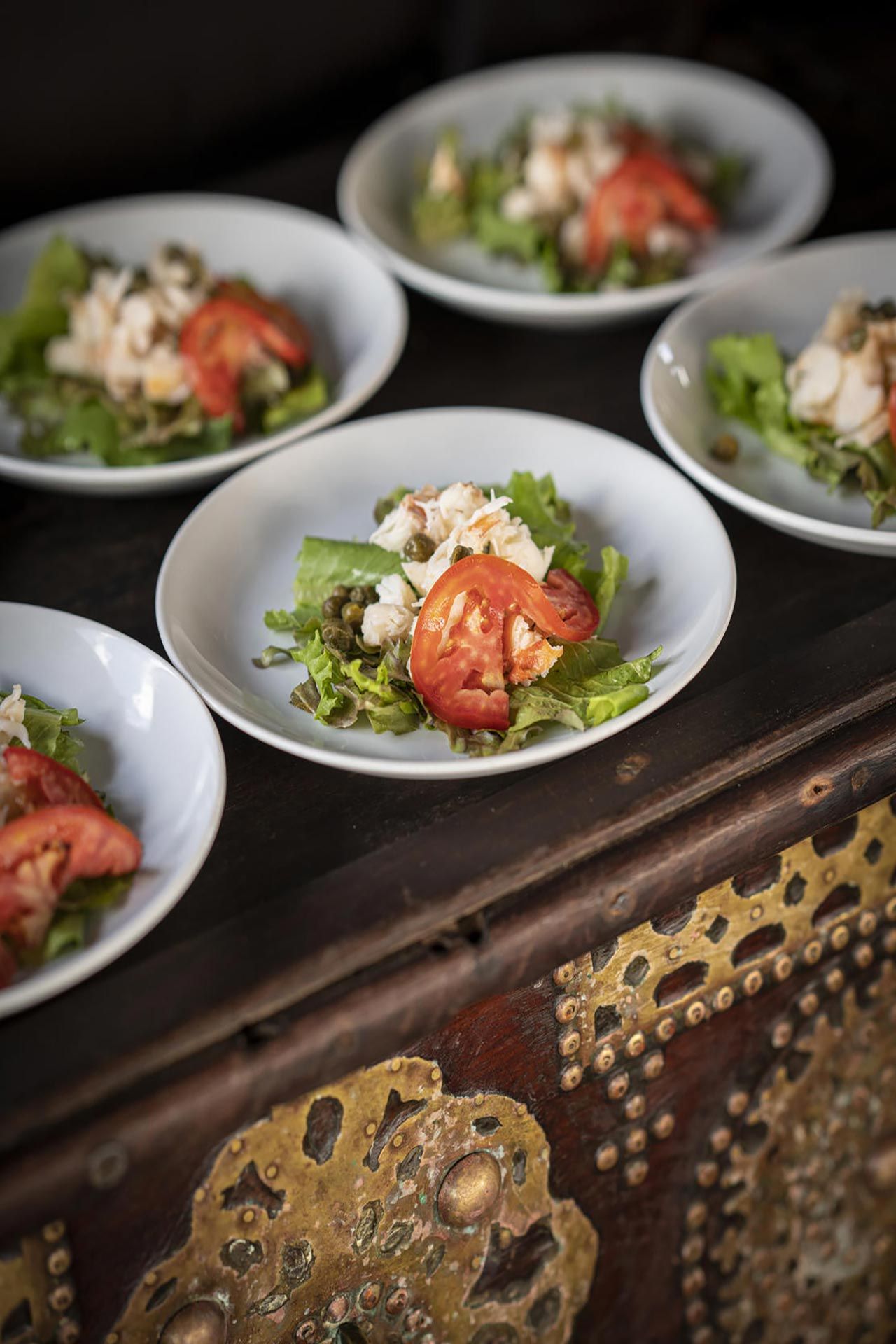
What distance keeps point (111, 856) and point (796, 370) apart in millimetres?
1123

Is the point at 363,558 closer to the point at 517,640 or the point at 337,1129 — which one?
the point at 517,640

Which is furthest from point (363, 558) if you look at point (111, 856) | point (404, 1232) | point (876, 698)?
point (404, 1232)

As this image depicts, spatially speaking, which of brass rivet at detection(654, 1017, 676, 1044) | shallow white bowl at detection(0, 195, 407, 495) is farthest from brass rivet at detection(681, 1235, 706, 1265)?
shallow white bowl at detection(0, 195, 407, 495)

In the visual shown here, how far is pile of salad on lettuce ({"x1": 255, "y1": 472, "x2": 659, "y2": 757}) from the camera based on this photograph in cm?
134

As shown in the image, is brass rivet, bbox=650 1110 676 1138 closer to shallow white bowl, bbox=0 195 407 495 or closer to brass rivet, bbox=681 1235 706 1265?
brass rivet, bbox=681 1235 706 1265

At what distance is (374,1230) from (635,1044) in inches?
14.4

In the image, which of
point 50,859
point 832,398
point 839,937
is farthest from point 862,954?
point 50,859

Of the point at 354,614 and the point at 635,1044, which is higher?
the point at 354,614

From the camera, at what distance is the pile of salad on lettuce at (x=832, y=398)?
1656mm

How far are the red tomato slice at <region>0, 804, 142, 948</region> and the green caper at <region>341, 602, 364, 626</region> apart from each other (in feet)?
1.25

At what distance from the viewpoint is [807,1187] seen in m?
1.84

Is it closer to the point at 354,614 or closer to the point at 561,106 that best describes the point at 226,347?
the point at 354,614

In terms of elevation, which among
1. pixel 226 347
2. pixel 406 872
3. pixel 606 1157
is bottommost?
pixel 606 1157

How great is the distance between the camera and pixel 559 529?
5.15 feet
